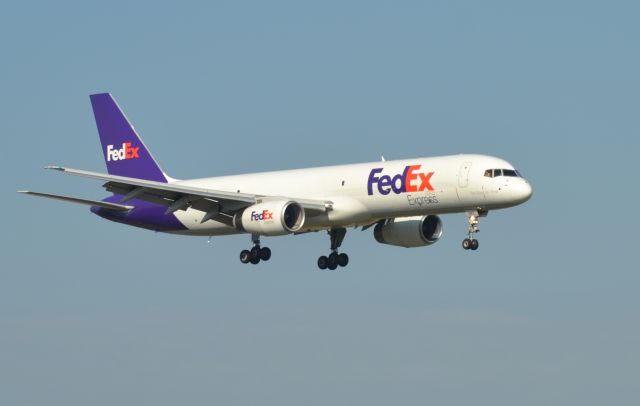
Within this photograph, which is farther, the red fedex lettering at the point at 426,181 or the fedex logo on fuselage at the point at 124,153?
the fedex logo on fuselage at the point at 124,153

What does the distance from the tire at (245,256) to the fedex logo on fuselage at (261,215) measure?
141 inches

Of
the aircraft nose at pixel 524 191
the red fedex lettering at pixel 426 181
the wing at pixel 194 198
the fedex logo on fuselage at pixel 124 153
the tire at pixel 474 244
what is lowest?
the tire at pixel 474 244

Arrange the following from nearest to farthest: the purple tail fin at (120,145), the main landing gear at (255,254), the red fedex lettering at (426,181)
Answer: the red fedex lettering at (426,181) → the main landing gear at (255,254) → the purple tail fin at (120,145)

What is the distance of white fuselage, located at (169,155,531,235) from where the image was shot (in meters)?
65.6

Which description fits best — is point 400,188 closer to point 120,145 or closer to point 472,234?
point 472,234

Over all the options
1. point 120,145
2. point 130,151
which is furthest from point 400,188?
point 120,145

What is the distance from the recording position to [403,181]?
66812 mm

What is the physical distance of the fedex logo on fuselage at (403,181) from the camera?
66375 millimetres

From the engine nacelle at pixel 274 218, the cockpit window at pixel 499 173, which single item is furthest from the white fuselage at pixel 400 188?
the engine nacelle at pixel 274 218

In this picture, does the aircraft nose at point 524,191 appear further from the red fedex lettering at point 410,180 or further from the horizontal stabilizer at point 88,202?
the horizontal stabilizer at point 88,202

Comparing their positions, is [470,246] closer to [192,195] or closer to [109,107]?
[192,195]

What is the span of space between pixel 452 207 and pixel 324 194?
20.7 ft

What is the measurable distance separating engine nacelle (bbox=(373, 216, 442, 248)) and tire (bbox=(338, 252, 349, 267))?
2062mm

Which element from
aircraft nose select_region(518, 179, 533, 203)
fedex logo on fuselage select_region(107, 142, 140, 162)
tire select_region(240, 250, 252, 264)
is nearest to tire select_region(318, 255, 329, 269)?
tire select_region(240, 250, 252, 264)
